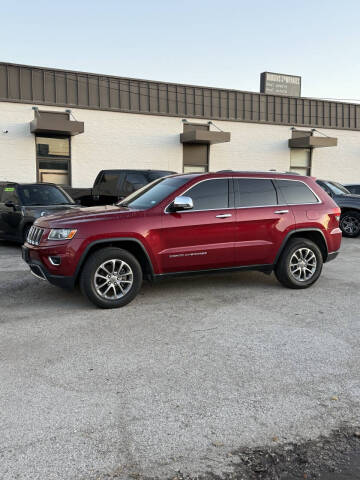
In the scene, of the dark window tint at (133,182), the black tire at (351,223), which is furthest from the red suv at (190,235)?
the black tire at (351,223)

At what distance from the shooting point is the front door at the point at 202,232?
231 inches

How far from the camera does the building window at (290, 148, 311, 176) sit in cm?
2173

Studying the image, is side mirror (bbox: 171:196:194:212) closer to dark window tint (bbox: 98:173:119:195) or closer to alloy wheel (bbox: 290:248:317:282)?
alloy wheel (bbox: 290:248:317:282)

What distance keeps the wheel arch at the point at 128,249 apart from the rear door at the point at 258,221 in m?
1.33

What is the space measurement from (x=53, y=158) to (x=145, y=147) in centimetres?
393

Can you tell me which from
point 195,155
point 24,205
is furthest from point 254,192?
point 195,155

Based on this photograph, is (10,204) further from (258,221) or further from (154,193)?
(258,221)

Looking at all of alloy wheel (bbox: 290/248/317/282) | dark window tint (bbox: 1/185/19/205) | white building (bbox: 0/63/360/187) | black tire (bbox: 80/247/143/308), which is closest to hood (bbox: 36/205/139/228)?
black tire (bbox: 80/247/143/308)

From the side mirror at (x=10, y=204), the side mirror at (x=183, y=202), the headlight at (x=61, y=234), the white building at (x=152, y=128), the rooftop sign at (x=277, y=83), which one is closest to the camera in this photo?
the headlight at (x=61, y=234)

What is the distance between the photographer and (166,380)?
3.58 meters

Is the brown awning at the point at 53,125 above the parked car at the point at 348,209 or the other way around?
above

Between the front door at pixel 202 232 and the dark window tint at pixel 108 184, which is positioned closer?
the front door at pixel 202 232

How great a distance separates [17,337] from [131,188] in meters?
8.03

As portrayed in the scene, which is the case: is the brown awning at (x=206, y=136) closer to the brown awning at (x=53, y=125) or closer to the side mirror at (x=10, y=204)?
the brown awning at (x=53, y=125)
